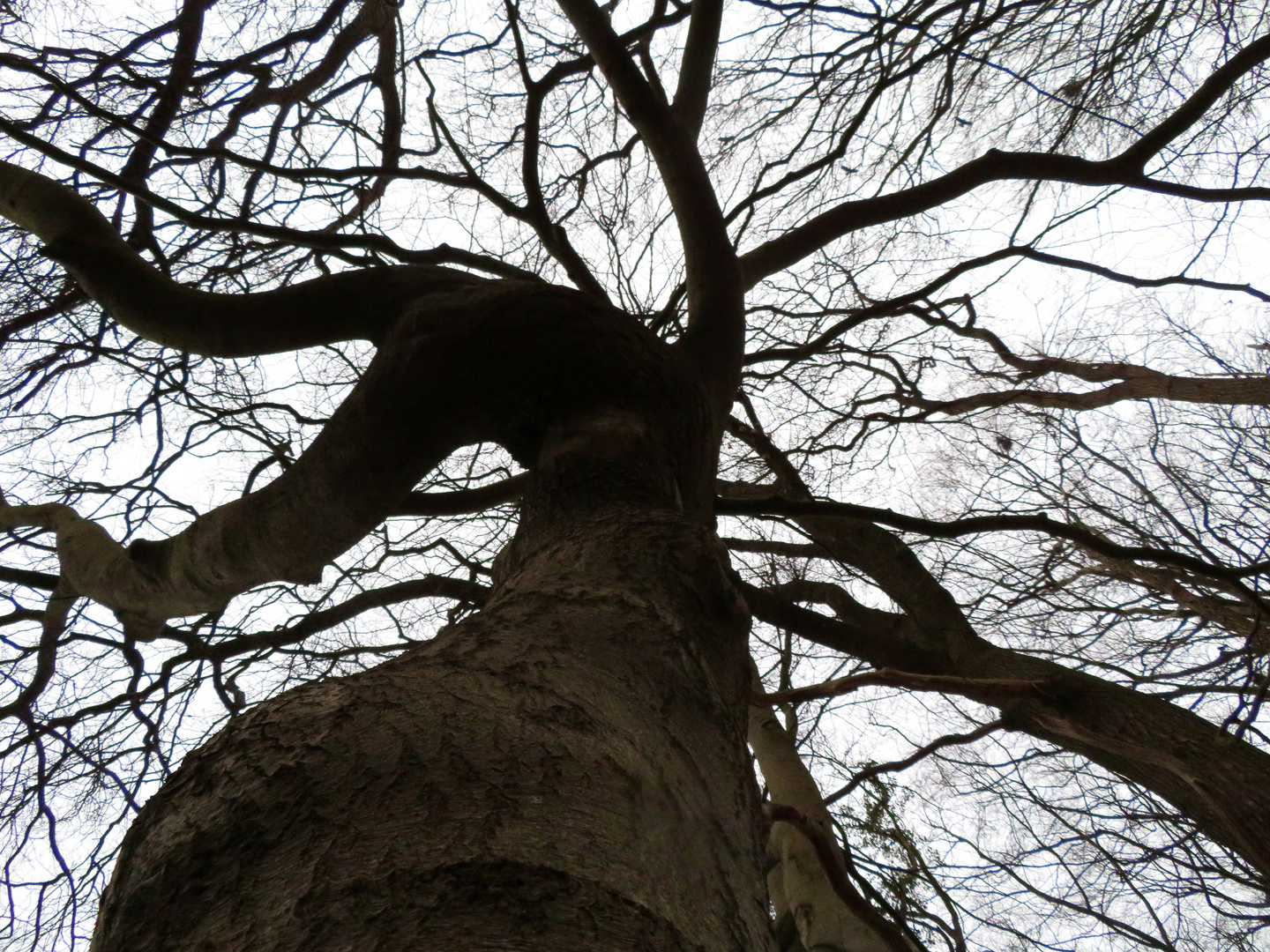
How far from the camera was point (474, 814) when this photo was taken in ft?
1.88

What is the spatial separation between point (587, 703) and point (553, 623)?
6.6 inches

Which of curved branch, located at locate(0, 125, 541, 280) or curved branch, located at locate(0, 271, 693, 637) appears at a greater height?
curved branch, located at locate(0, 125, 541, 280)

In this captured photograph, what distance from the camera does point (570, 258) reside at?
279cm

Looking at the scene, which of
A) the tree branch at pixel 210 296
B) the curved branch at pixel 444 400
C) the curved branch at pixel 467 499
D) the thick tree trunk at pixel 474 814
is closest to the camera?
the thick tree trunk at pixel 474 814

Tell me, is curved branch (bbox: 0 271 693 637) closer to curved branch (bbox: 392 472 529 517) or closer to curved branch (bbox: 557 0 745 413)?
curved branch (bbox: 557 0 745 413)

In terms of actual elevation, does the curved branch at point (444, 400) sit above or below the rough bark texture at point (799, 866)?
above

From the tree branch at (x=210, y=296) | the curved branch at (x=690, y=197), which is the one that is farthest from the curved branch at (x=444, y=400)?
the curved branch at (x=690, y=197)

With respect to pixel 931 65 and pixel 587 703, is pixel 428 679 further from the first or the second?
pixel 931 65

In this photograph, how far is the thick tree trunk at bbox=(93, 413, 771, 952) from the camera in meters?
0.51

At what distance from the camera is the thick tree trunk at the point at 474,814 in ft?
1.67

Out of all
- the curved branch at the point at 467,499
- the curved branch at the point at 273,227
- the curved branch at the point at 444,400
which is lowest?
the curved branch at the point at 444,400

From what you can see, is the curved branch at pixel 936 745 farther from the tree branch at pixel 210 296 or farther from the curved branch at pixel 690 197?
the tree branch at pixel 210 296

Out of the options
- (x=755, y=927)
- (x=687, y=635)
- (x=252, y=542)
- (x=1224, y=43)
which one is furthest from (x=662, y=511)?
(x=1224, y=43)

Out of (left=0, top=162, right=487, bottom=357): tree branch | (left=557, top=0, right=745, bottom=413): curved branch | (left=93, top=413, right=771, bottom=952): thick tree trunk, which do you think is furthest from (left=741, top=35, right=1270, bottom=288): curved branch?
(left=93, top=413, right=771, bottom=952): thick tree trunk
